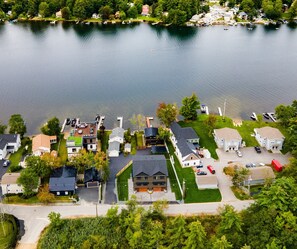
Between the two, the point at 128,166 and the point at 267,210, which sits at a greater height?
the point at 267,210

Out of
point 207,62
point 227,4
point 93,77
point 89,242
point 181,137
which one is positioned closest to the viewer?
point 89,242

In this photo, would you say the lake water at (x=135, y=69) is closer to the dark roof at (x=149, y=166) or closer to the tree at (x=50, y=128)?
the tree at (x=50, y=128)

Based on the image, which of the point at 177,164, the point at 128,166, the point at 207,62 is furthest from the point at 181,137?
the point at 207,62

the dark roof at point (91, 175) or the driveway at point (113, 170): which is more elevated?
Result: the dark roof at point (91, 175)

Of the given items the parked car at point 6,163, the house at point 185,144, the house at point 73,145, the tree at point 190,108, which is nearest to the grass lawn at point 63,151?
the house at point 73,145

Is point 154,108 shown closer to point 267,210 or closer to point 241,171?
point 241,171

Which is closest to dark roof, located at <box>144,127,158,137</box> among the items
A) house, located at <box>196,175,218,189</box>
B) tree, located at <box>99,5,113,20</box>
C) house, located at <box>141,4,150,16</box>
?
house, located at <box>196,175,218,189</box>

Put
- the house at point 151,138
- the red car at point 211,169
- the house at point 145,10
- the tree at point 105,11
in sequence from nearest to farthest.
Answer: the red car at point 211,169 → the house at point 151,138 → the tree at point 105,11 → the house at point 145,10
